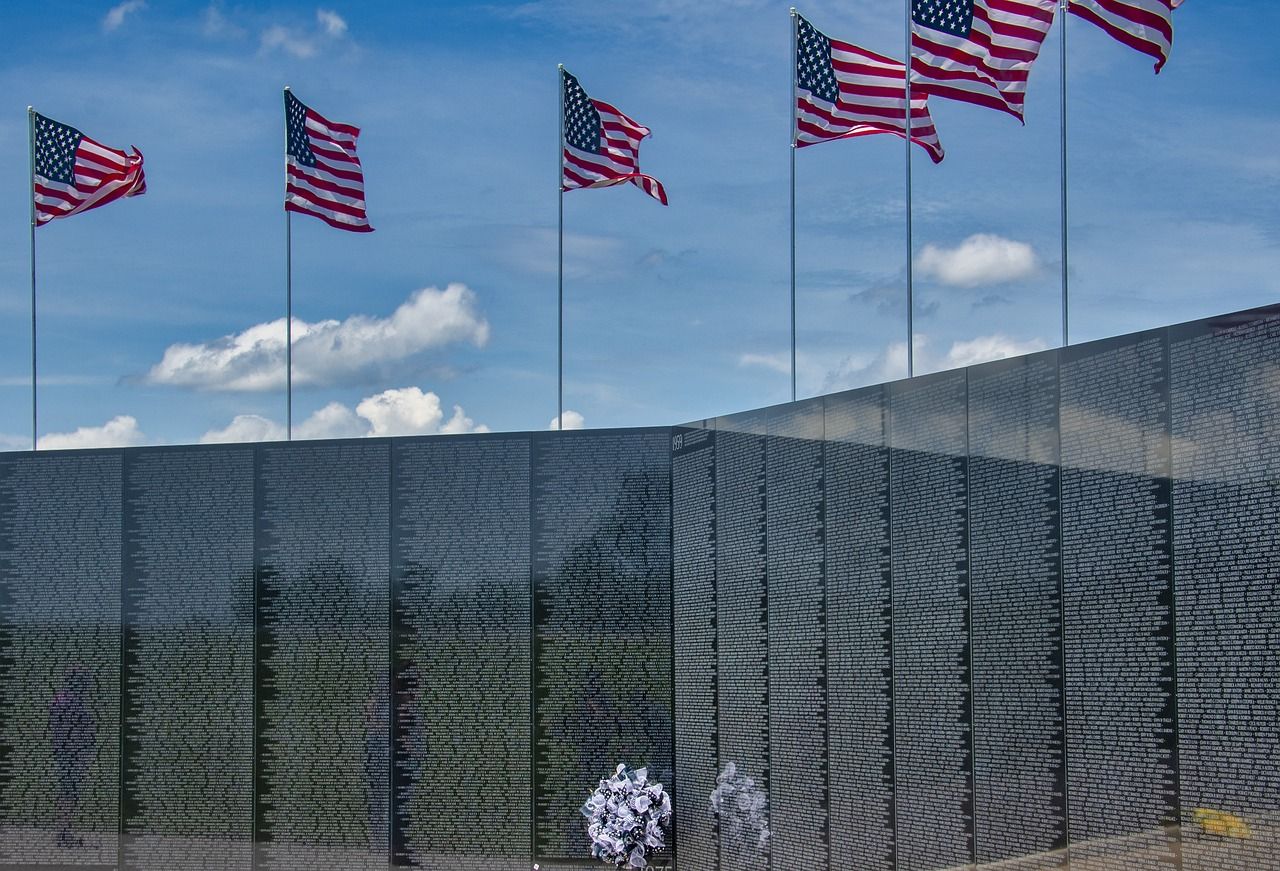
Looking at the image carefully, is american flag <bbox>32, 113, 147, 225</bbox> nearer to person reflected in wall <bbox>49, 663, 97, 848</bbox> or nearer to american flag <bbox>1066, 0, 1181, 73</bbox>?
person reflected in wall <bbox>49, 663, 97, 848</bbox>

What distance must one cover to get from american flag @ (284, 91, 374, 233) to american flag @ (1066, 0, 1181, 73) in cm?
923

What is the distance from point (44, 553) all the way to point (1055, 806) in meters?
12.7

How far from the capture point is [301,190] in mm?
18984

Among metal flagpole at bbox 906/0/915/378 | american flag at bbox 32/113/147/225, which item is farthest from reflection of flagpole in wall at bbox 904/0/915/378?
american flag at bbox 32/113/147/225

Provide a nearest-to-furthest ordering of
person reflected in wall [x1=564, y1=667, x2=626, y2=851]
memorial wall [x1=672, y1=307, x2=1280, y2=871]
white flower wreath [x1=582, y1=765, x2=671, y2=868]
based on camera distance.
Result: 1. memorial wall [x1=672, y1=307, x2=1280, y2=871]
2. white flower wreath [x1=582, y1=765, x2=671, y2=868]
3. person reflected in wall [x1=564, y1=667, x2=626, y2=851]

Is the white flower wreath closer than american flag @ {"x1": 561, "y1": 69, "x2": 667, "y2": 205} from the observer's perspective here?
Yes

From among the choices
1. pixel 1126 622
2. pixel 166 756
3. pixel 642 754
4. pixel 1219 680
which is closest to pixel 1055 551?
pixel 1126 622

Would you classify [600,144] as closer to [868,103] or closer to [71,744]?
[868,103]

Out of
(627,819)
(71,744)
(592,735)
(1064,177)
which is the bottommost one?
(627,819)

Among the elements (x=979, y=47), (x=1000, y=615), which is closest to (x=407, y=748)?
(x=1000, y=615)

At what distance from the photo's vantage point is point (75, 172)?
19.6m

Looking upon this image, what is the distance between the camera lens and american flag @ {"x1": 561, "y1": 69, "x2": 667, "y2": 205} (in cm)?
1795

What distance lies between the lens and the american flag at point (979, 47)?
13.8 m

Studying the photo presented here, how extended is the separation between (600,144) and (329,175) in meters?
3.39
